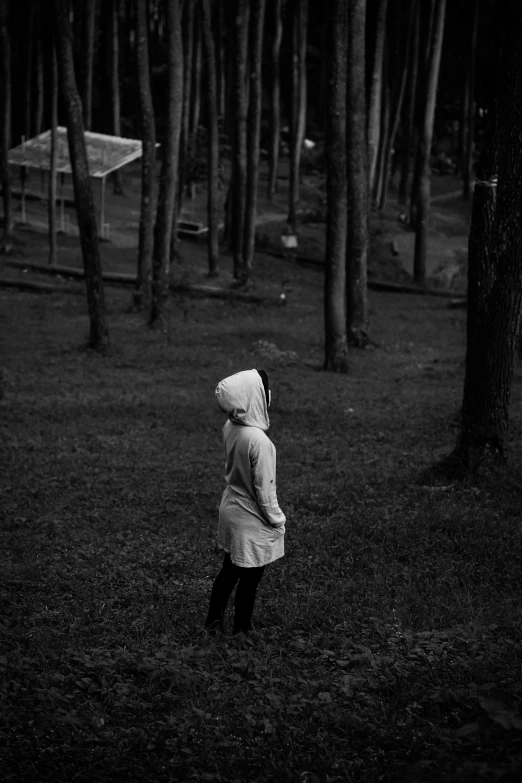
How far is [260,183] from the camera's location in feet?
152

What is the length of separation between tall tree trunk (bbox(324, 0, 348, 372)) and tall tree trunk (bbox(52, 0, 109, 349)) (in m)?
4.87

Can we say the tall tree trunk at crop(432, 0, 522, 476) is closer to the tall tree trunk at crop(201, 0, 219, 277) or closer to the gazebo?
the tall tree trunk at crop(201, 0, 219, 277)

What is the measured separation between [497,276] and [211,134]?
66.2 ft

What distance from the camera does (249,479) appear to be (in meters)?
6.04

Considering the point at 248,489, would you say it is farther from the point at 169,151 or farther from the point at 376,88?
the point at 376,88

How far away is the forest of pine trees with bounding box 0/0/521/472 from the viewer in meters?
10.1

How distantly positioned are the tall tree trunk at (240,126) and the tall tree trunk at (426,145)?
625 cm

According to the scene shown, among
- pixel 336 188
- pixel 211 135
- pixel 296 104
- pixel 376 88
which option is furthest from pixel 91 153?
pixel 336 188

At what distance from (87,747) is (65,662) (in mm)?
1201

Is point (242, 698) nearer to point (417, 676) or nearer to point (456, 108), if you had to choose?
point (417, 676)

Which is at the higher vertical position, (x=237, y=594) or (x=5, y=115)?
(x=5, y=115)

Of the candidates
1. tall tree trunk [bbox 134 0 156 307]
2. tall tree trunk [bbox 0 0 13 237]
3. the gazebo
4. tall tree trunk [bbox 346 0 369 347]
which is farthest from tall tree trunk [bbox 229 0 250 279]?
tall tree trunk [bbox 0 0 13 237]

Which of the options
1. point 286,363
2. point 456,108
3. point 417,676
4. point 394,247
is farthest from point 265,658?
point 456,108

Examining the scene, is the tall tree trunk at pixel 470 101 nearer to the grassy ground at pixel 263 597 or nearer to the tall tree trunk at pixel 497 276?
the grassy ground at pixel 263 597
